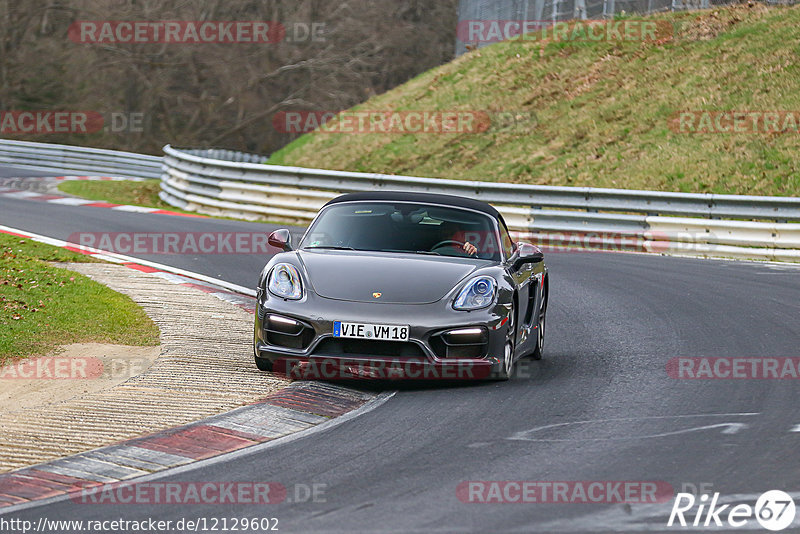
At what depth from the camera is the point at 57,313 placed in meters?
10.4

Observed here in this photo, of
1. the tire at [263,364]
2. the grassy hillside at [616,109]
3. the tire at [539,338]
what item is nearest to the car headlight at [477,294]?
the tire at [539,338]

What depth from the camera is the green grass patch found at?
9.27 meters

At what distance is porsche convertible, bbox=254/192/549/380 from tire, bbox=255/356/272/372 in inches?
0.4

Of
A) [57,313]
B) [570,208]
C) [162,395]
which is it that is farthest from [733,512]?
[570,208]

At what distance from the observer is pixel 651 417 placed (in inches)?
282

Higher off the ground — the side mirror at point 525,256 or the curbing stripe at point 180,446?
the side mirror at point 525,256

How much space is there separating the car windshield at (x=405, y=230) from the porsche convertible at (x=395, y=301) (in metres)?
0.01

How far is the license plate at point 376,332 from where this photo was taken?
7.72 meters

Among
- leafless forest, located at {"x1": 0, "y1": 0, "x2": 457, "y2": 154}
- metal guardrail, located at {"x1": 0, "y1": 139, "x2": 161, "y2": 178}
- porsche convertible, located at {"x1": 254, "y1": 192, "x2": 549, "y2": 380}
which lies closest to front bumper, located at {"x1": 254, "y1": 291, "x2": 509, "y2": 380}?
porsche convertible, located at {"x1": 254, "y1": 192, "x2": 549, "y2": 380}

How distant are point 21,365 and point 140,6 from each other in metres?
43.2

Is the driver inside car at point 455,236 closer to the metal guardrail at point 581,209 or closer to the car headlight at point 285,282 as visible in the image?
the car headlight at point 285,282

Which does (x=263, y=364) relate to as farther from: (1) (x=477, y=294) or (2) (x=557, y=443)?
(2) (x=557, y=443)

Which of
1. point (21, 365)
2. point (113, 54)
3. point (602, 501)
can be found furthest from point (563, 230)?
point (113, 54)

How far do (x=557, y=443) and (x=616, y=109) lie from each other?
2245 centimetres
